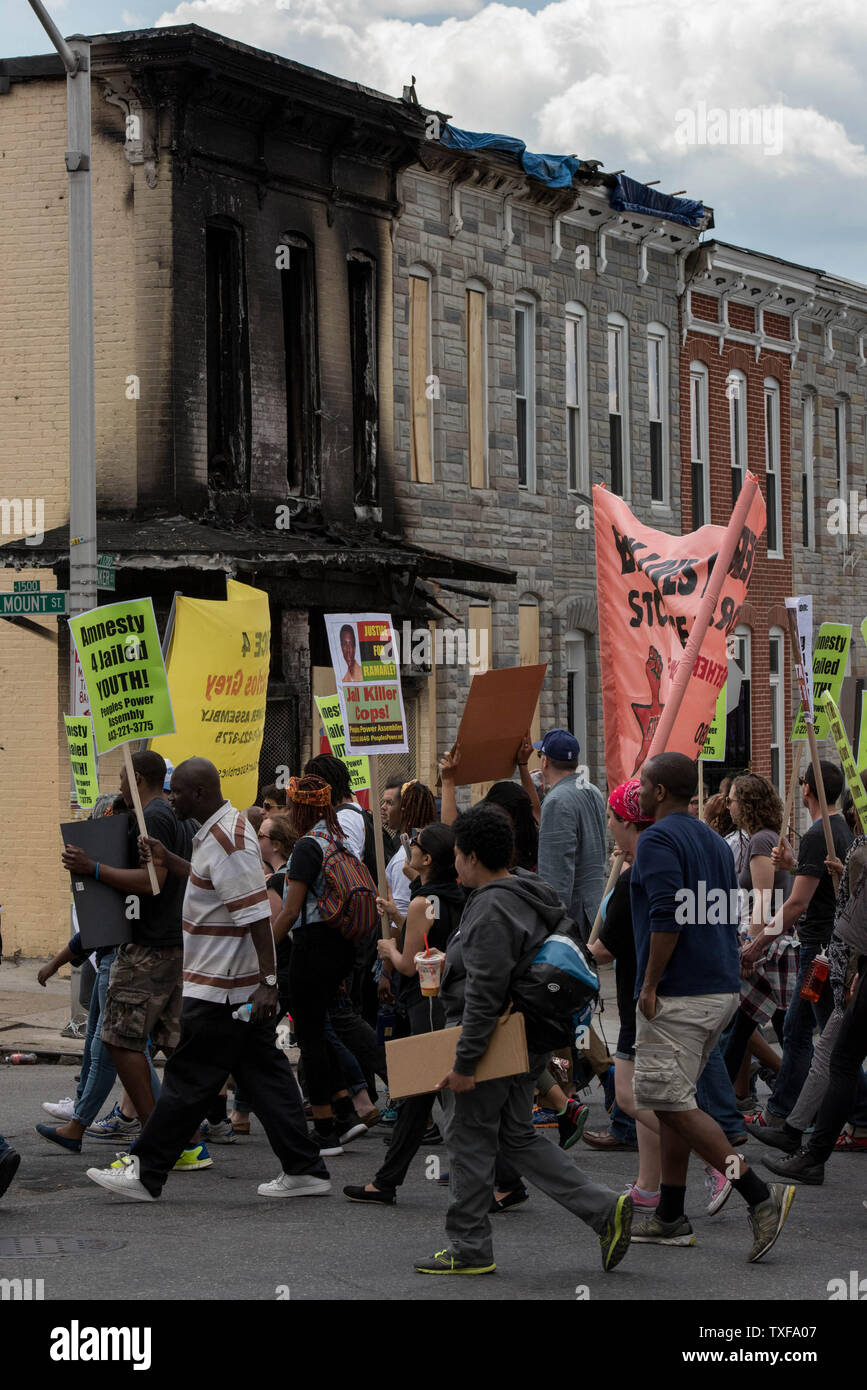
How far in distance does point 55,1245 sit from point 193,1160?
1700mm

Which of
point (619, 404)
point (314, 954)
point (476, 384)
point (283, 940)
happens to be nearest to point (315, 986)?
point (314, 954)

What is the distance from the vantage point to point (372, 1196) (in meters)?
8.27

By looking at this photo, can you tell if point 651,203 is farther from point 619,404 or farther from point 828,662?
point 828,662

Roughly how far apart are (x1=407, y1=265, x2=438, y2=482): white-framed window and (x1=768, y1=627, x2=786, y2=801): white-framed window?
985 cm

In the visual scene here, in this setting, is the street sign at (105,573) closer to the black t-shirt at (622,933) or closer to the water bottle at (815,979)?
the black t-shirt at (622,933)

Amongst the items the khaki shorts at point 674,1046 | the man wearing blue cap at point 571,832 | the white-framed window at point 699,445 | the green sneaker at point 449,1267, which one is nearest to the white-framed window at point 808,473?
the white-framed window at point 699,445

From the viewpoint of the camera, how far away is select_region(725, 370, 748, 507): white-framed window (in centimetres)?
2892

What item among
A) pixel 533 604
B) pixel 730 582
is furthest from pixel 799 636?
pixel 533 604

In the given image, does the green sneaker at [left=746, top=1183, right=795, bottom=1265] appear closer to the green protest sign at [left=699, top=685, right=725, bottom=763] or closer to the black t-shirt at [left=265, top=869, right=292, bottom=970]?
the black t-shirt at [left=265, top=869, right=292, bottom=970]

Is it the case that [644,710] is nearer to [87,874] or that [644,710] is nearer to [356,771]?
[356,771]

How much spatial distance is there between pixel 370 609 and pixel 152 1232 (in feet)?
42.8

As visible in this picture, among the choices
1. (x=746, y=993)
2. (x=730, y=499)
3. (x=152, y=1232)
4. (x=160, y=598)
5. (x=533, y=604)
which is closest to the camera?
(x=152, y=1232)

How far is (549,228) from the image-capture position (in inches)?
952

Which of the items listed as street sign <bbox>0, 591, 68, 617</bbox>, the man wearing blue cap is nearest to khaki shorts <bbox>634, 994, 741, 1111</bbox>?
the man wearing blue cap
